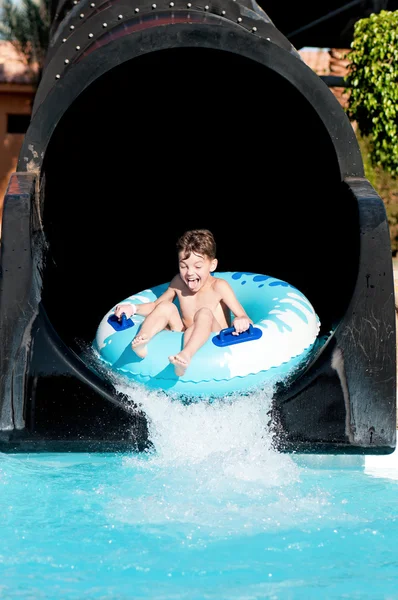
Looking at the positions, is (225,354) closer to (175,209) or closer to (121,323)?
(121,323)

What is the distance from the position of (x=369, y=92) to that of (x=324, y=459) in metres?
5.24

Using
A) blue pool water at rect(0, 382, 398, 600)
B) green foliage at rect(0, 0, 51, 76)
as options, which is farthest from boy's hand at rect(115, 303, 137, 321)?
green foliage at rect(0, 0, 51, 76)

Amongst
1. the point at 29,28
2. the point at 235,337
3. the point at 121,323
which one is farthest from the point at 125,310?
the point at 29,28

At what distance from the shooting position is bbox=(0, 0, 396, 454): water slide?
3.44 m

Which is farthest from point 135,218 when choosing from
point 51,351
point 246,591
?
point 246,591

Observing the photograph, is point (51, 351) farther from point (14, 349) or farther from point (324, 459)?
point (324, 459)

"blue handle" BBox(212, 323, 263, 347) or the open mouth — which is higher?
the open mouth

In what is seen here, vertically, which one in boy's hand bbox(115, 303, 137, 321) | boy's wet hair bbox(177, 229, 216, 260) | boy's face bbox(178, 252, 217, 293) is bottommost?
boy's hand bbox(115, 303, 137, 321)

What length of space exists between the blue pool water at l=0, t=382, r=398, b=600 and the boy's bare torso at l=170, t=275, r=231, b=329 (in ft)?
2.01

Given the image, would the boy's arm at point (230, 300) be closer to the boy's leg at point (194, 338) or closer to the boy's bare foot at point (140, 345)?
the boy's leg at point (194, 338)

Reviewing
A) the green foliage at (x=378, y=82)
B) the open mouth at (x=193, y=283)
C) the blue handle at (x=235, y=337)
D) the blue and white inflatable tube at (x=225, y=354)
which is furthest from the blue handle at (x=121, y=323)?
the green foliage at (x=378, y=82)

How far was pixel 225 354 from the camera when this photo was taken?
365cm

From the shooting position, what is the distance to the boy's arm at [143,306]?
160 inches

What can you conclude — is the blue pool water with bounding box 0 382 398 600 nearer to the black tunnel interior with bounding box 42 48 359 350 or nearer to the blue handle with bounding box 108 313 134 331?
the blue handle with bounding box 108 313 134 331
